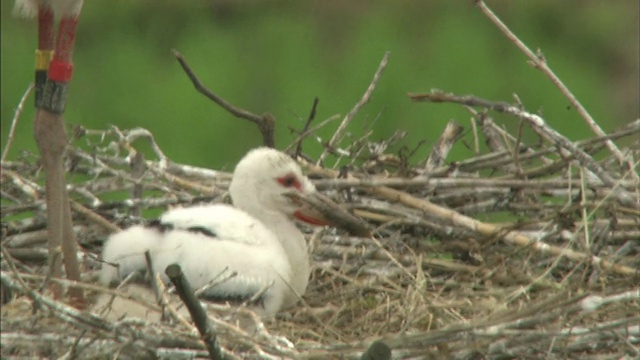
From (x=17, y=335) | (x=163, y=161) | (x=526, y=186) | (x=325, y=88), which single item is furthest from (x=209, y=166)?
(x=17, y=335)

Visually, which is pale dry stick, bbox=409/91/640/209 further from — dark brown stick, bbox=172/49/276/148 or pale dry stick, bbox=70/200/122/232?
pale dry stick, bbox=70/200/122/232

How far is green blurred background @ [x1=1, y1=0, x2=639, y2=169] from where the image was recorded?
7551 millimetres

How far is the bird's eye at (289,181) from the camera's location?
195 inches

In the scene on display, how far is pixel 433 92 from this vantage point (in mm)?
4891

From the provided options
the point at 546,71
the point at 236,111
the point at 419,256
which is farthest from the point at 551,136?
the point at 236,111

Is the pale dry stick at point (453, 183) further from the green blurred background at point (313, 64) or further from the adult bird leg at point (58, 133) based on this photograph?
the green blurred background at point (313, 64)

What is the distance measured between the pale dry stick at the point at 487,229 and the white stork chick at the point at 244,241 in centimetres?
26

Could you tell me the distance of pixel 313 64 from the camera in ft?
26.7

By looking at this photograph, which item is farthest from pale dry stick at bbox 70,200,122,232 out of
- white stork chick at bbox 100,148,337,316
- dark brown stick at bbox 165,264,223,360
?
dark brown stick at bbox 165,264,223,360

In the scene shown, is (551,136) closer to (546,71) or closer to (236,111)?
(546,71)

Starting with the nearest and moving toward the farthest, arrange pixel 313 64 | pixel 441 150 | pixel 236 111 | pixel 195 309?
pixel 195 309 < pixel 236 111 < pixel 441 150 < pixel 313 64

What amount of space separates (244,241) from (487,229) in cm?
69

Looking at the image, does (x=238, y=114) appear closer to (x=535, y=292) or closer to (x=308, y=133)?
(x=308, y=133)

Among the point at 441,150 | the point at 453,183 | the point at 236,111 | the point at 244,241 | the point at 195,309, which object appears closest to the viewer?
the point at 195,309
